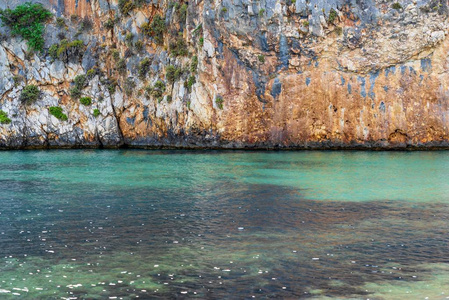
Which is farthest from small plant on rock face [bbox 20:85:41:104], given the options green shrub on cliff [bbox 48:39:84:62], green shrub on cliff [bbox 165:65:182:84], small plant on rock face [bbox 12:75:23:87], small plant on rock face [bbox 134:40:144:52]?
green shrub on cliff [bbox 165:65:182:84]

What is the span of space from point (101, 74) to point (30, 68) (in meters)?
8.23

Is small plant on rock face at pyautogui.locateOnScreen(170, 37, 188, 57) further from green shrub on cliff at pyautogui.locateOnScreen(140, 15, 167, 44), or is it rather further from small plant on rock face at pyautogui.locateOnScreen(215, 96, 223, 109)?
small plant on rock face at pyautogui.locateOnScreen(215, 96, 223, 109)

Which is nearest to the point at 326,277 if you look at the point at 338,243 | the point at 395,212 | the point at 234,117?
the point at 338,243

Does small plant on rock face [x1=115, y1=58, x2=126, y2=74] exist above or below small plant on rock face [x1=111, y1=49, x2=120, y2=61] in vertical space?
below

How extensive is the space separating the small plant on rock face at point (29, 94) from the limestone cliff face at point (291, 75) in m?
2.57

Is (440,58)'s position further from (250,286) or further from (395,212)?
(250,286)

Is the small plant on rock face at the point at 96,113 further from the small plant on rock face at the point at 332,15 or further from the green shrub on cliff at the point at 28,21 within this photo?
the small plant on rock face at the point at 332,15

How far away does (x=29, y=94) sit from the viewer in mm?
56406

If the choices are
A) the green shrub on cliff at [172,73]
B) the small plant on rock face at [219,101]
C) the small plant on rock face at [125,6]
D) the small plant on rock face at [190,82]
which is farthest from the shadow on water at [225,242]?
the small plant on rock face at [125,6]

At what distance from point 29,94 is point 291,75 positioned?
2957 cm

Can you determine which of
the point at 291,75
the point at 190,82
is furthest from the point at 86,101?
the point at 291,75

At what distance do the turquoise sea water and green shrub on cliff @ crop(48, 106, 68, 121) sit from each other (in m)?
32.9

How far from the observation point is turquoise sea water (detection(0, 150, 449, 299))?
372 inches

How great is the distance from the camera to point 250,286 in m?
9.42
